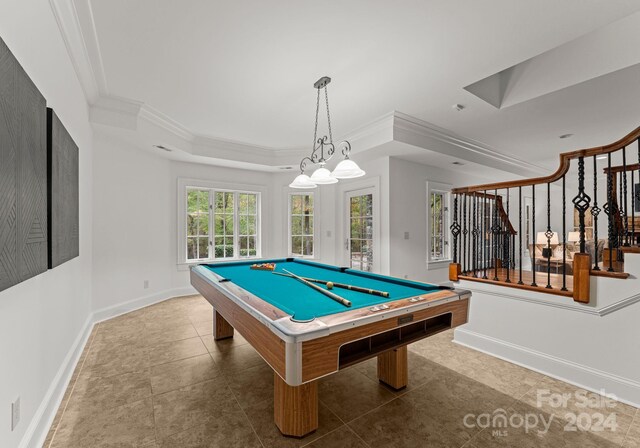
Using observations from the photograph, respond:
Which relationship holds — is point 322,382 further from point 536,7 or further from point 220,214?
point 220,214

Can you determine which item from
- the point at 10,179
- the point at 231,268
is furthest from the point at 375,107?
the point at 10,179

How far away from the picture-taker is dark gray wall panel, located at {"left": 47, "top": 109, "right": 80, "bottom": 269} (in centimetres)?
175

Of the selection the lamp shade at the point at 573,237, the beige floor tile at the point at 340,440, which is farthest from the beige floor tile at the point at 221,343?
the lamp shade at the point at 573,237

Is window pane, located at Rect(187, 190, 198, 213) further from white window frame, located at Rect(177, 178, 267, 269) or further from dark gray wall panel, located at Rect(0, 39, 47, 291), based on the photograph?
dark gray wall panel, located at Rect(0, 39, 47, 291)

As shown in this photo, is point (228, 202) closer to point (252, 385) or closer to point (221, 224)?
point (221, 224)

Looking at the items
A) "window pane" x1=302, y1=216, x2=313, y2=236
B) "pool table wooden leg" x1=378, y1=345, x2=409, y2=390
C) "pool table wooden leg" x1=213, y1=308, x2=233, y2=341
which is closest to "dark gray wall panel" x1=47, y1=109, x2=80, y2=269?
"pool table wooden leg" x1=213, y1=308, x2=233, y2=341

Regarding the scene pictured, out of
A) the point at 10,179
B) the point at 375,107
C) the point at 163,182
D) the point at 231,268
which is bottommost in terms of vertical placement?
the point at 231,268

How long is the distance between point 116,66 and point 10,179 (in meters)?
2.10

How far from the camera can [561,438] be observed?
1.66 m

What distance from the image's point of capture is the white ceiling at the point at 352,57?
1.99 m

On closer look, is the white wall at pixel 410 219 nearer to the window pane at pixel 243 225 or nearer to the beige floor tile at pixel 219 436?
the window pane at pixel 243 225

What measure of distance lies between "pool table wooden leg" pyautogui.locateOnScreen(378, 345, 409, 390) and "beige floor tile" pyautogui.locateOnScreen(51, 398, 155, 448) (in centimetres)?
161

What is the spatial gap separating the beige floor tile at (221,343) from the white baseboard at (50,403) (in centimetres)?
109

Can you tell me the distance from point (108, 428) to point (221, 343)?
1.28m
